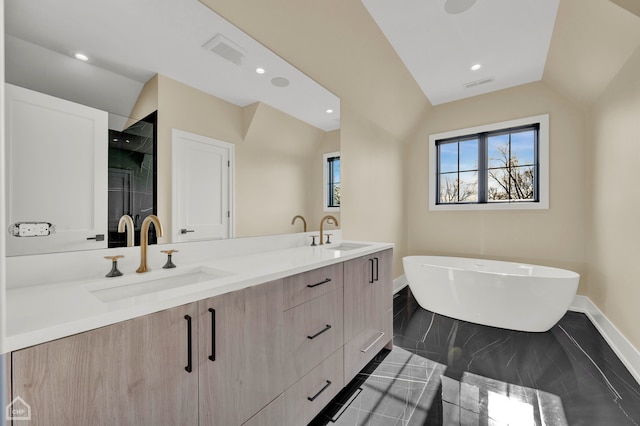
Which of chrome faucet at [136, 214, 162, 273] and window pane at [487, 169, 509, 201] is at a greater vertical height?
window pane at [487, 169, 509, 201]

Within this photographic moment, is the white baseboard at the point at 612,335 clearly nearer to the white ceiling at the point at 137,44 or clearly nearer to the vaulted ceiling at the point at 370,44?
the vaulted ceiling at the point at 370,44

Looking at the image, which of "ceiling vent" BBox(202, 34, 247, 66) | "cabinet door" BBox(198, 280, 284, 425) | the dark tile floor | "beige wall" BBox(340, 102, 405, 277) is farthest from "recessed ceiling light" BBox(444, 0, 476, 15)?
the dark tile floor

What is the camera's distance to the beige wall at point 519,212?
10.2 feet

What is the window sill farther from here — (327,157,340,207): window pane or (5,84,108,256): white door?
(5,84,108,256): white door

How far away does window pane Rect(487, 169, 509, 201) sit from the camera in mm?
3584

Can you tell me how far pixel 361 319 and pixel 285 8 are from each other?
2.12 metres

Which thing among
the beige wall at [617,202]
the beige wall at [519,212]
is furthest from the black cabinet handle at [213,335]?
the beige wall at [519,212]

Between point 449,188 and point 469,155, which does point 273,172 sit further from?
point 469,155

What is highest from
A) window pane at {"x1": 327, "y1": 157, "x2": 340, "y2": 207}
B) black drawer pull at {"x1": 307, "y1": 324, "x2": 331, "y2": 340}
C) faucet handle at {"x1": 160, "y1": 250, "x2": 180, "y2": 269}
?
window pane at {"x1": 327, "y1": 157, "x2": 340, "y2": 207}

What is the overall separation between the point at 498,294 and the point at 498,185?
5.70 ft

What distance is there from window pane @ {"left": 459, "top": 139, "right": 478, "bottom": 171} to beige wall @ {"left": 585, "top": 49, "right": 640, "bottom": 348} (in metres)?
1.15

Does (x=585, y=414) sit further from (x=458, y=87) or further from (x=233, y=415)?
(x=458, y=87)

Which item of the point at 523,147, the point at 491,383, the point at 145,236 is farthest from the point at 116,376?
the point at 523,147

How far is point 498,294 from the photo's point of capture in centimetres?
252
